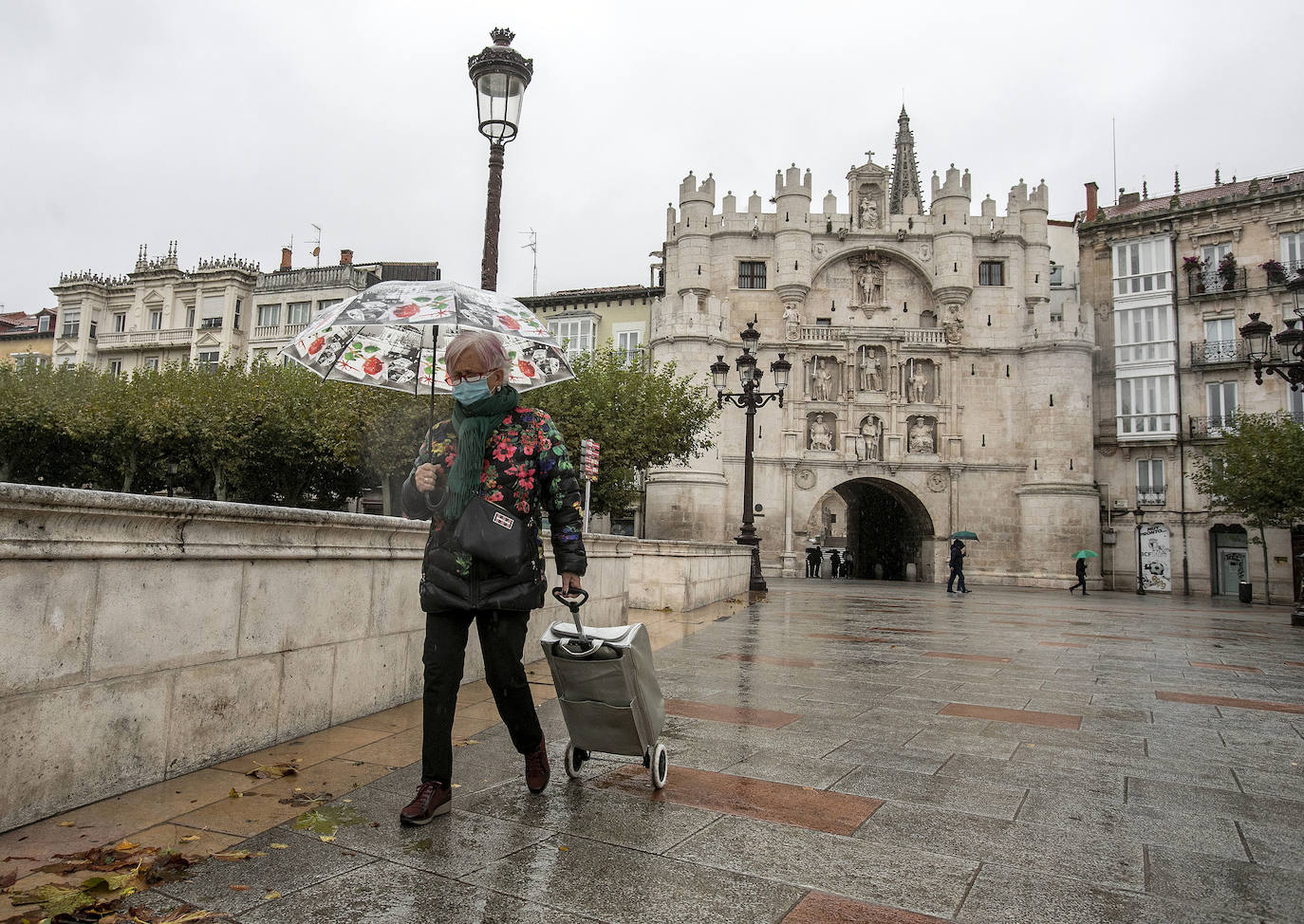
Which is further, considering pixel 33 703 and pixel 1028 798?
pixel 1028 798

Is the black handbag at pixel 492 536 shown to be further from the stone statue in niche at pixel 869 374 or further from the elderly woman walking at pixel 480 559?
the stone statue in niche at pixel 869 374

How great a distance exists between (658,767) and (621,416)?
24315 millimetres

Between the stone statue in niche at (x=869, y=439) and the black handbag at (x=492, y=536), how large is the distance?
1382 inches

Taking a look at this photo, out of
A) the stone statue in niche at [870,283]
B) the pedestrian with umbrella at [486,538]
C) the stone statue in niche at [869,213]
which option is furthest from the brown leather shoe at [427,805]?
the stone statue in niche at [869,213]

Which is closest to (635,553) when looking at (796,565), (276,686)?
(276,686)

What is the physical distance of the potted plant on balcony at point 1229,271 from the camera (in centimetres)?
3547

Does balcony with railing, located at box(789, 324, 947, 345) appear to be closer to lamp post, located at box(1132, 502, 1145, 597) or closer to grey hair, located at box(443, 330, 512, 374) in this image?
lamp post, located at box(1132, 502, 1145, 597)

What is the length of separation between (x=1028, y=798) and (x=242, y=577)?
368 cm

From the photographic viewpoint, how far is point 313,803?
3.35 meters

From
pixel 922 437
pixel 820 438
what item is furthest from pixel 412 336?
pixel 922 437

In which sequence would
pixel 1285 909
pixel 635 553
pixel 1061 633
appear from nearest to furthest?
pixel 1285 909 < pixel 1061 633 < pixel 635 553

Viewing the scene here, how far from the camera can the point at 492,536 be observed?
3.25 m

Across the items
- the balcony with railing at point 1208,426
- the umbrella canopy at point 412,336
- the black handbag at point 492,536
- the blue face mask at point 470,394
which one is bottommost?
the black handbag at point 492,536

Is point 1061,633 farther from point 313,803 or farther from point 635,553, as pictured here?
point 313,803
